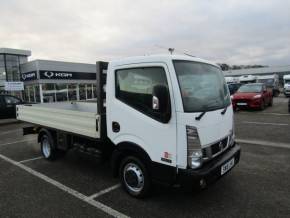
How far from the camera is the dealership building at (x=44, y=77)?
86.5 feet

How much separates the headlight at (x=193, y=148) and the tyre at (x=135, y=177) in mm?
780

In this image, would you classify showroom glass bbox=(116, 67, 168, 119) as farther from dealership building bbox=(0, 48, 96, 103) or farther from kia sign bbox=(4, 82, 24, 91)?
dealership building bbox=(0, 48, 96, 103)

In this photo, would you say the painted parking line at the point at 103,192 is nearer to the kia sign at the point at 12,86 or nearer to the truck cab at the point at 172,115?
the truck cab at the point at 172,115

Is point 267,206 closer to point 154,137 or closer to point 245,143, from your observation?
point 154,137

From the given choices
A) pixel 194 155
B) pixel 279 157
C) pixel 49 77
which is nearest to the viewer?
pixel 194 155

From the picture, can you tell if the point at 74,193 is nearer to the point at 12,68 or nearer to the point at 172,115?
the point at 172,115

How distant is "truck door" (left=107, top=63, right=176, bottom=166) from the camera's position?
319cm

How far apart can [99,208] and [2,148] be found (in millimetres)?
5350

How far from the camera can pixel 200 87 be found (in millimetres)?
3504

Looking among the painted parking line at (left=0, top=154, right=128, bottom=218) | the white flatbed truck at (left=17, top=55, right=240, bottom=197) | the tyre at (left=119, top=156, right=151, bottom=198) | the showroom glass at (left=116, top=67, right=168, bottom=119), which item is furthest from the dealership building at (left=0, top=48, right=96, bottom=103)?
the tyre at (left=119, top=156, right=151, bottom=198)

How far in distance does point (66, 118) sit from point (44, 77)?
23.6 meters

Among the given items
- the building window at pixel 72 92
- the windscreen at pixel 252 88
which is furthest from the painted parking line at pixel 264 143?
the building window at pixel 72 92

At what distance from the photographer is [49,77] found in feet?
87.9

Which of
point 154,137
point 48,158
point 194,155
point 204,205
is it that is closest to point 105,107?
point 154,137
